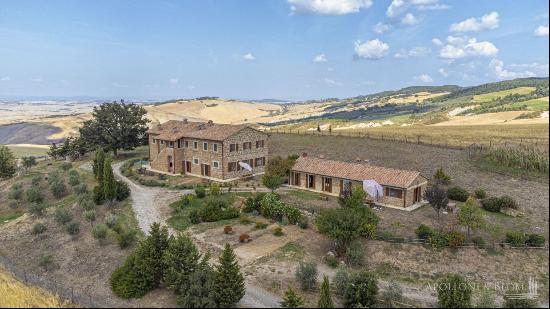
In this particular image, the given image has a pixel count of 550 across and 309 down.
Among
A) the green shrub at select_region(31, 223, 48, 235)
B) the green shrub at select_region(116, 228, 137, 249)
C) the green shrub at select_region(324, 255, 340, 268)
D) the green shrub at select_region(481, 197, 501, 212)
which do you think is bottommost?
the green shrub at select_region(31, 223, 48, 235)

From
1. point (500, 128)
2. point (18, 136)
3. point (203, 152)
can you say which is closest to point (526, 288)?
point (203, 152)

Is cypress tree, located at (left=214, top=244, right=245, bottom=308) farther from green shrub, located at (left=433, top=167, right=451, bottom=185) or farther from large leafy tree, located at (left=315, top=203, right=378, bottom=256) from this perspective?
green shrub, located at (left=433, top=167, right=451, bottom=185)

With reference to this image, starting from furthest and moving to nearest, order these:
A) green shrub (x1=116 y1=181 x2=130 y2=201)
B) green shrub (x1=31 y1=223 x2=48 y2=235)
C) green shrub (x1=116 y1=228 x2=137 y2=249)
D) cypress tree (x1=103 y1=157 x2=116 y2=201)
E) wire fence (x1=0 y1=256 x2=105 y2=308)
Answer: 1. green shrub (x1=116 y1=181 x2=130 y2=201)
2. cypress tree (x1=103 y1=157 x2=116 y2=201)
3. green shrub (x1=31 y1=223 x2=48 y2=235)
4. green shrub (x1=116 y1=228 x2=137 y2=249)
5. wire fence (x1=0 y1=256 x2=105 y2=308)

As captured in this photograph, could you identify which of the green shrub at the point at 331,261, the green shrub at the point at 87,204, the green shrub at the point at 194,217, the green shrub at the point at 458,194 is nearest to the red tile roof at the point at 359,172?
the green shrub at the point at 458,194

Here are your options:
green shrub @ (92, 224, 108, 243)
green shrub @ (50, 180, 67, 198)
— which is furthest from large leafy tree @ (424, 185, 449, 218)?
green shrub @ (50, 180, 67, 198)

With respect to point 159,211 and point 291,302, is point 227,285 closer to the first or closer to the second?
point 291,302

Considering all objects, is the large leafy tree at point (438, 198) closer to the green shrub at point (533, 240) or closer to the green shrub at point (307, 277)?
the green shrub at point (533, 240)
